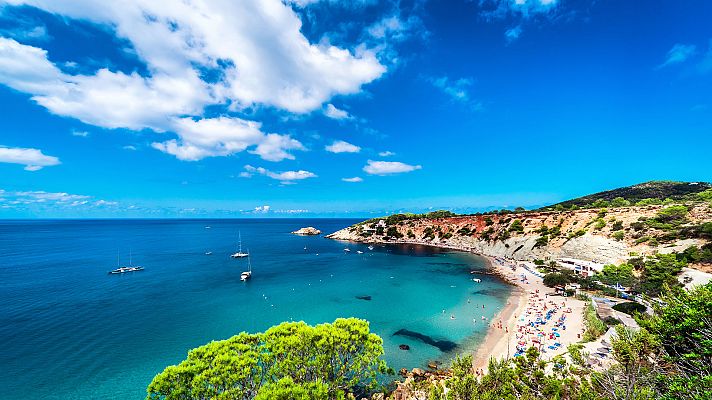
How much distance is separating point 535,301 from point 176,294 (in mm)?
71155

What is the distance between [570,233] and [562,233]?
372 cm

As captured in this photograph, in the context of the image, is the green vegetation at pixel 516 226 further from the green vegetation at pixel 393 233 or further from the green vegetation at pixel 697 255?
the green vegetation at pixel 393 233

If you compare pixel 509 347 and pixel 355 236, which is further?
pixel 355 236

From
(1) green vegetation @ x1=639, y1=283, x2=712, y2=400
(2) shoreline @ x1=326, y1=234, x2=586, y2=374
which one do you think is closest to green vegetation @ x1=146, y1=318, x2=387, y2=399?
(2) shoreline @ x1=326, y1=234, x2=586, y2=374

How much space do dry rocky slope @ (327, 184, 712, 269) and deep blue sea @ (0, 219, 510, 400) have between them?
1839 centimetres

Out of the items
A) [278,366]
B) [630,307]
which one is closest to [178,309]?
[278,366]

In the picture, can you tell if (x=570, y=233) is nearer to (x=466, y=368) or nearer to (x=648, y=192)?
(x=466, y=368)

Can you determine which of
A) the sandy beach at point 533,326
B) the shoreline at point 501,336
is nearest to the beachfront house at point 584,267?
the sandy beach at point 533,326

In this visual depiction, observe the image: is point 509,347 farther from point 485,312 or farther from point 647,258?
point 647,258

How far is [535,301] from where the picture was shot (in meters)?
54.2

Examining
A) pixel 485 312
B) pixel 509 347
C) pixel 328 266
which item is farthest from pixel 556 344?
pixel 328 266

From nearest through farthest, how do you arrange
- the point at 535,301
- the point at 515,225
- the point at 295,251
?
the point at 535,301 < the point at 515,225 < the point at 295,251

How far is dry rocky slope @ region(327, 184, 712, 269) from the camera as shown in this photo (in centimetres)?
6688

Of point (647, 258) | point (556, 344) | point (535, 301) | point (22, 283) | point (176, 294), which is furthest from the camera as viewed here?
point (22, 283)
